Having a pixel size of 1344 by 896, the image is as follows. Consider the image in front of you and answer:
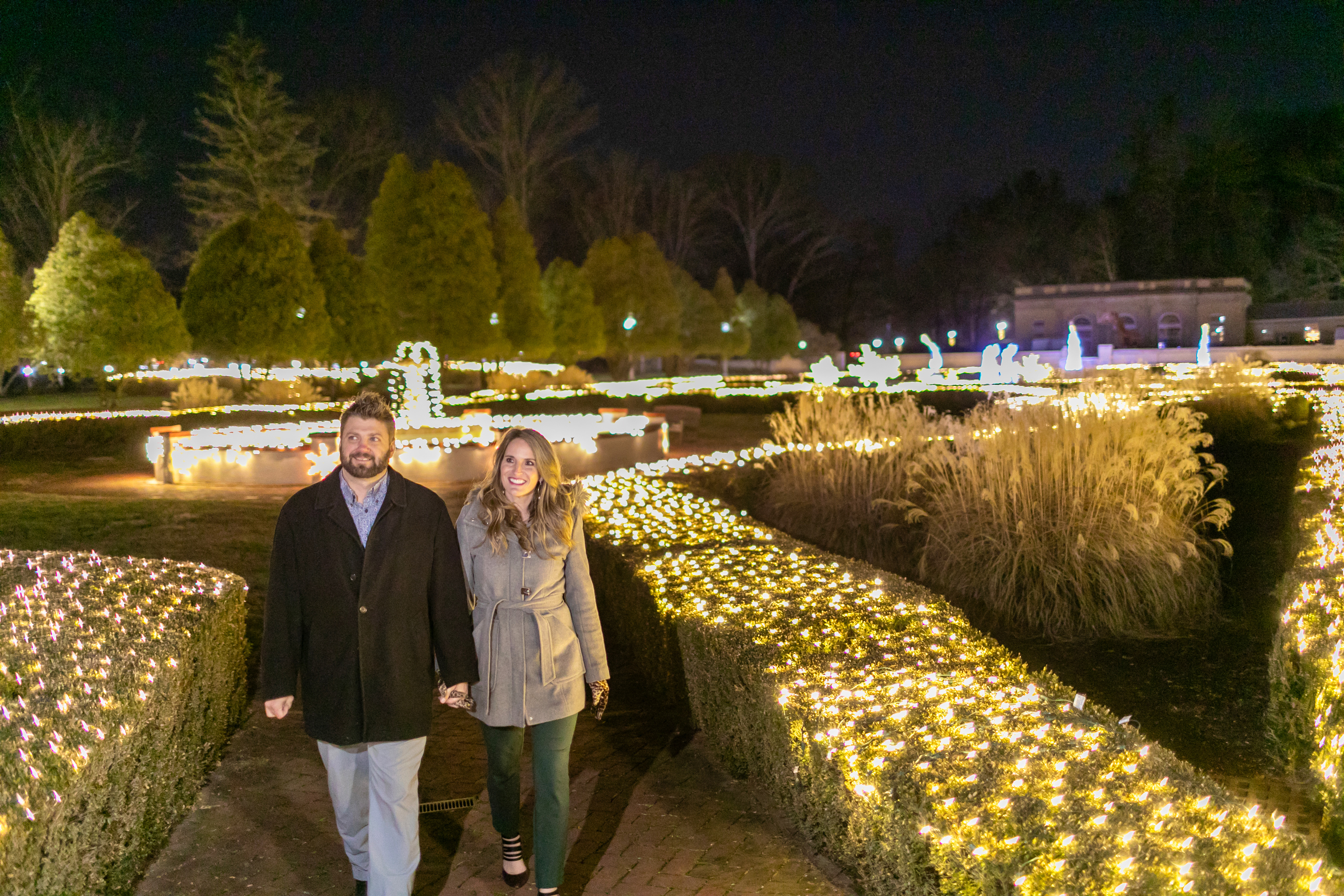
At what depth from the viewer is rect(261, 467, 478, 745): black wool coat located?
3.24 m

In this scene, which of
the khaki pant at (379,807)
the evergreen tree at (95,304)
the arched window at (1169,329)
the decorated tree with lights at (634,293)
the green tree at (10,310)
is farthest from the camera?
the arched window at (1169,329)

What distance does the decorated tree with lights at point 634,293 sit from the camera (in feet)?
135

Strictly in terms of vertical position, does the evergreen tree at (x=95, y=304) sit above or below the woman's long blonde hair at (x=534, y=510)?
above

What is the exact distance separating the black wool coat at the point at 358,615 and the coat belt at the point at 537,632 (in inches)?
4.6

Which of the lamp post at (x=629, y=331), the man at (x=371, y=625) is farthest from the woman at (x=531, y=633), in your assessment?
the lamp post at (x=629, y=331)

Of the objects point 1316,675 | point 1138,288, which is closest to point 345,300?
point 1316,675

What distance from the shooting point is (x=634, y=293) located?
41125 millimetres

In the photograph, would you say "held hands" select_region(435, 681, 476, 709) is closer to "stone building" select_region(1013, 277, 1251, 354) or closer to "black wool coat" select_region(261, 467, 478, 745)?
"black wool coat" select_region(261, 467, 478, 745)

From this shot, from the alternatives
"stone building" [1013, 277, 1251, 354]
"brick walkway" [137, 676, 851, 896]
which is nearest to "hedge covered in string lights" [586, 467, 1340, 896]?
"brick walkway" [137, 676, 851, 896]

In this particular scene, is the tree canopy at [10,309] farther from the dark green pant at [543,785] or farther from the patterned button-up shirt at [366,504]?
the dark green pant at [543,785]

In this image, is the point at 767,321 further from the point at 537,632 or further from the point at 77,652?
the point at 537,632

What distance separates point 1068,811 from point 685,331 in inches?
1759

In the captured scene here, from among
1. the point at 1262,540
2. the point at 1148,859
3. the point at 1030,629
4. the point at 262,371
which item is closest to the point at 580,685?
the point at 1148,859

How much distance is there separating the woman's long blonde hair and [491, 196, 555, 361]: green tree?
31.5 metres
